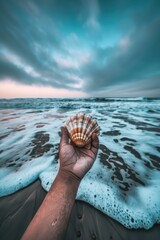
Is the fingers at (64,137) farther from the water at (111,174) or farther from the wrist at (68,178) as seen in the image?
the water at (111,174)

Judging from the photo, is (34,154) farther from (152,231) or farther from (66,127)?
(152,231)

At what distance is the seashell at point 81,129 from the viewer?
5.25ft

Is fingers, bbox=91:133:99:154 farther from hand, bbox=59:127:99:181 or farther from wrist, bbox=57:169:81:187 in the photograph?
wrist, bbox=57:169:81:187

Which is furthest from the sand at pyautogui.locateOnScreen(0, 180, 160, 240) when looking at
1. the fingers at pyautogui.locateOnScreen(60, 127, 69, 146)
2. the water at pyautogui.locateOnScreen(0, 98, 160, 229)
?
the fingers at pyautogui.locateOnScreen(60, 127, 69, 146)

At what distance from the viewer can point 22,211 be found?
150 centimetres

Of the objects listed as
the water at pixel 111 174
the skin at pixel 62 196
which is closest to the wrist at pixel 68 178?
the skin at pixel 62 196

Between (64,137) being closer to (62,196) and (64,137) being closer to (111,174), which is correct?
(62,196)

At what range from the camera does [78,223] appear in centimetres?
135

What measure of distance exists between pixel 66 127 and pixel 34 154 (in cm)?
170

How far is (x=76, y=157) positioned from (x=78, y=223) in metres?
0.81

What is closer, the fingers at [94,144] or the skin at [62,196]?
the skin at [62,196]

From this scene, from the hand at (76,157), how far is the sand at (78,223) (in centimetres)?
62

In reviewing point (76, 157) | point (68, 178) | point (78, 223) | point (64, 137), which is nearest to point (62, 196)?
point (68, 178)

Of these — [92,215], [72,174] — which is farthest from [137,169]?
[72,174]
